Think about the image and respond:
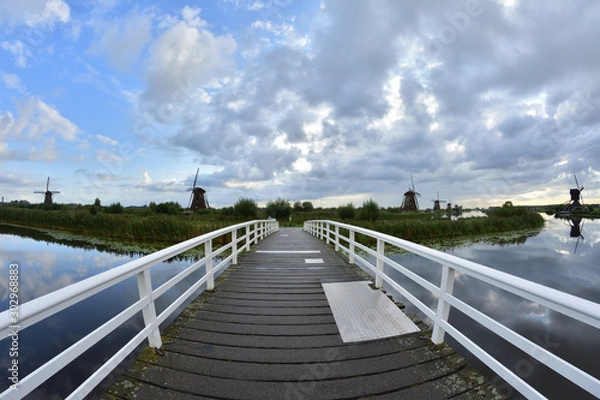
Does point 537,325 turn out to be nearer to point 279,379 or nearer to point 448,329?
point 448,329

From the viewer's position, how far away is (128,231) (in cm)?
1576

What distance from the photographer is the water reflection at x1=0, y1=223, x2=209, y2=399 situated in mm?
3498

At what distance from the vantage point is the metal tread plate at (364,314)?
264cm

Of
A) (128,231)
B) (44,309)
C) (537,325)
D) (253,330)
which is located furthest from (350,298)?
(128,231)

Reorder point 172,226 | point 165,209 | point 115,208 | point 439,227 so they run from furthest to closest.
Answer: point 165,209
point 115,208
point 439,227
point 172,226

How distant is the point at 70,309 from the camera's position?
548 cm

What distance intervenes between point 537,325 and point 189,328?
20.9ft

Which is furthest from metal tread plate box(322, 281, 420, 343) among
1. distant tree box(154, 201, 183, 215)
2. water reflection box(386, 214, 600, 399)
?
distant tree box(154, 201, 183, 215)

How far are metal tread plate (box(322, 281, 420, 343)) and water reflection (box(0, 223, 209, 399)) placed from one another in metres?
3.17

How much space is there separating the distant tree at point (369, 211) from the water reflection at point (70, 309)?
17550 mm

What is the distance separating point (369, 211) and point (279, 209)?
15.2m

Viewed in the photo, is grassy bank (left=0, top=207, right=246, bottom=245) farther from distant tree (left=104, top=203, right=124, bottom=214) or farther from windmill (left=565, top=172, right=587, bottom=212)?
windmill (left=565, top=172, right=587, bottom=212)

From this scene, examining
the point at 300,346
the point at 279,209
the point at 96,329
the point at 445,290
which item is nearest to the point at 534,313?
the point at 445,290

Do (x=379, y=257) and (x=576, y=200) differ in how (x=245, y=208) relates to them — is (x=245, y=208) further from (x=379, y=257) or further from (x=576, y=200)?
(x=576, y=200)
